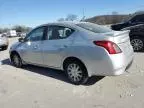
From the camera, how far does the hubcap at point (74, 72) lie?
6.24 meters

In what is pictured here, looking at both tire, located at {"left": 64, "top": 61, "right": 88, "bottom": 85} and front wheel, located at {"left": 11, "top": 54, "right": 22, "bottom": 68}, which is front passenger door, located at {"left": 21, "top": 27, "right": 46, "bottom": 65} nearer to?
front wheel, located at {"left": 11, "top": 54, "right": 22, "bottom": 68}

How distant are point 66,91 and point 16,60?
3.54m

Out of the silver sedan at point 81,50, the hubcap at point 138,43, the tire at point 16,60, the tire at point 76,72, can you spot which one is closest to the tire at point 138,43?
the hubcap at point 138,43

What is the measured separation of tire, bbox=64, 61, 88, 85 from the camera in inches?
242

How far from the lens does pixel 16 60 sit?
29.0 feet

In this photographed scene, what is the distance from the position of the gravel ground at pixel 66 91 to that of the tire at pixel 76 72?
0.52 feet

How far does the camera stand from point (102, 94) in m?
5.57

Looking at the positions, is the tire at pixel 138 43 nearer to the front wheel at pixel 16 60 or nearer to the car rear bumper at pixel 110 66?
the car rear bumper at pixel 110 66

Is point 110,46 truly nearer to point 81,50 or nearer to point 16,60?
point 81,50

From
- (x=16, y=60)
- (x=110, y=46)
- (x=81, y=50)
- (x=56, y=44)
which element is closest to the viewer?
(x=110, y=46)

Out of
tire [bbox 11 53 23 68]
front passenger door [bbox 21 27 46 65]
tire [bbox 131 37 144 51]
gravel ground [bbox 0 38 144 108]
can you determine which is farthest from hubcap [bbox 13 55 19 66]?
tire [bbox 131 37 144 51]

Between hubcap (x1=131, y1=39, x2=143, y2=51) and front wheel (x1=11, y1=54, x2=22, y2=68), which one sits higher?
hubcap (x1=131, y1=39, x2=143, y2=51)

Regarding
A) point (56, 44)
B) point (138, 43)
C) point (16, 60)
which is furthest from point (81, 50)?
point (138, 43)

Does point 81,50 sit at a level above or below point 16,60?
above
